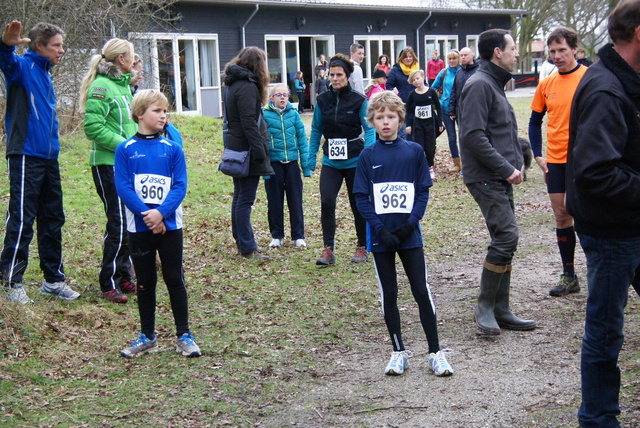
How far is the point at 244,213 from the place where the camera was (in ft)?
27.8

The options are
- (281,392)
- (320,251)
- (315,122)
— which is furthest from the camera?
(320,251)

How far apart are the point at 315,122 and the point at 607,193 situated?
5.31m

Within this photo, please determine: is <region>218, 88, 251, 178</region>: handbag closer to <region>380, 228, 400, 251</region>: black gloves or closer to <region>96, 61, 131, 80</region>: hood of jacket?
<region>96, 61, 131, 80</region>: hood of jacket

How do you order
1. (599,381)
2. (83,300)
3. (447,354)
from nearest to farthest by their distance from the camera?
(599,381) → (447,354) → (83,300)

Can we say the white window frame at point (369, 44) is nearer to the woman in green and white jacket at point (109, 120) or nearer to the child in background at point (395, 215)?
the woman in green and white jacket at point (109, 120)

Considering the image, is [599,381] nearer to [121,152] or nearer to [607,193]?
[607,193]

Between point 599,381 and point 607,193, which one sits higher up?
point 607,193

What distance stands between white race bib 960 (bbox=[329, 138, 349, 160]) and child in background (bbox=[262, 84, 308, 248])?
0.83m

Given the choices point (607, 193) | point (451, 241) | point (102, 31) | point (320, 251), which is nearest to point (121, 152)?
point (607, 193)

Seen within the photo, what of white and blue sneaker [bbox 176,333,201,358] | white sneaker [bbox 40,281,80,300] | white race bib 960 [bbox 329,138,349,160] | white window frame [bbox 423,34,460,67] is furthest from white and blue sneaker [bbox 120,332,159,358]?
white window frame [bbox 423,34,460,67]

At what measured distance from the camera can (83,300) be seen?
6398 millimetres

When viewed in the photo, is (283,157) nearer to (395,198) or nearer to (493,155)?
(493,155)

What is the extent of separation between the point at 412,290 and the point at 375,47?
96.9 ft

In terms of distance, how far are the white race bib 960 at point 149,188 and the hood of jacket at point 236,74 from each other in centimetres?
320
